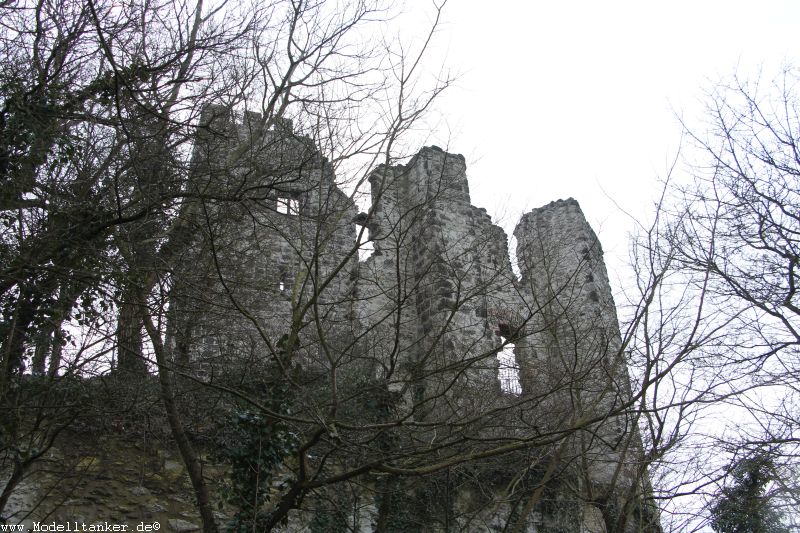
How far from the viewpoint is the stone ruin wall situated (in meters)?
5.55

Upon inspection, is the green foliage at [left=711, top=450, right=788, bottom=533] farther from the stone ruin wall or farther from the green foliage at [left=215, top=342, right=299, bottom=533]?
the green foliage at [left=215, top=342, right=299, bottom=533]

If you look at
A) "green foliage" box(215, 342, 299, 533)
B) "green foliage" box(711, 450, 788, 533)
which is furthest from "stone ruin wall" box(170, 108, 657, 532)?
"green foliage" box(711, 450, 788, 533)

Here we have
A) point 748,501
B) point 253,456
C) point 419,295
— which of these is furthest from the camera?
point 419,295

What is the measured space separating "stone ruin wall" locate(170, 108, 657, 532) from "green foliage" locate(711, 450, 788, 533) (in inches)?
40.4

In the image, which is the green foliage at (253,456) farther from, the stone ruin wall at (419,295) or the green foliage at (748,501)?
the green foliage at (748,501)

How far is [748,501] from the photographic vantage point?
22.7 feet

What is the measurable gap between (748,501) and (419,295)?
15.8ft

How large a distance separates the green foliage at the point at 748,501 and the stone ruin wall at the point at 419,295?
103 cm

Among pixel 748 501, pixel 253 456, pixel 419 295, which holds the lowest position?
pixel 748 501

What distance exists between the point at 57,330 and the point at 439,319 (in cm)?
512

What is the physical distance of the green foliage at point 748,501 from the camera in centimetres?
643

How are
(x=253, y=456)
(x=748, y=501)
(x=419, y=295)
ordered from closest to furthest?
(x=253, y=456) < (x=748, y=501) < (x=419, y=295)

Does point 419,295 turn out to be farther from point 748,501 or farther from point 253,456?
point 253,456

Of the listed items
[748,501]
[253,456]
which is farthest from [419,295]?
[253,456]
